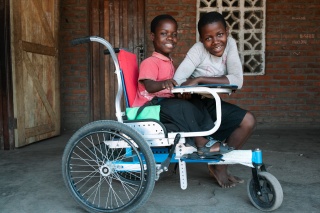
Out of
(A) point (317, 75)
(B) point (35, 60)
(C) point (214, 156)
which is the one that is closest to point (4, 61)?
(B) point (35, 60)

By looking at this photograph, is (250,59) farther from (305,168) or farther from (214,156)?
(214,156)

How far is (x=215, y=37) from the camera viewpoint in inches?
109

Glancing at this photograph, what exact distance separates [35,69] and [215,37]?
116 inches

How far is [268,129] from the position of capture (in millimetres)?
5965

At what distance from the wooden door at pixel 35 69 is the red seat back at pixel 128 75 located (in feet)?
7.29

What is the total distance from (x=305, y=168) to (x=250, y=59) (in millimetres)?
2701

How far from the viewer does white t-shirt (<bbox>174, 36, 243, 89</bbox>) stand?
2812 millimetres

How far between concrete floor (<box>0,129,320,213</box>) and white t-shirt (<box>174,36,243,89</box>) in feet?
2.99

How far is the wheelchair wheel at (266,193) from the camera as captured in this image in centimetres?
237

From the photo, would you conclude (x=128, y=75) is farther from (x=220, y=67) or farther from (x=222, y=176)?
(x=222, y=176)

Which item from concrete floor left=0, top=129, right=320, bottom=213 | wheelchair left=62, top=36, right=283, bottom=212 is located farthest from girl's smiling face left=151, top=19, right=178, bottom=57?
concrete floor left=0, top=129, right=320, bottom=213

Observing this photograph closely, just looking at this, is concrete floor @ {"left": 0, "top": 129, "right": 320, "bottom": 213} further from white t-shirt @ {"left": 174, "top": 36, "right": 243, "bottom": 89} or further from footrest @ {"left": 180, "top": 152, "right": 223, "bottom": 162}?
white t-shirt @ {"left": 174, "top": 36, "right": 243, "bottom": 89}

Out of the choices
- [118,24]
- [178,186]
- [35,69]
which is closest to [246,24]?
[118,24]

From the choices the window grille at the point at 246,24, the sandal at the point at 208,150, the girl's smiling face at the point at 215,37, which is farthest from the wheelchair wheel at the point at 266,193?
the window grille at the point at 246,24
